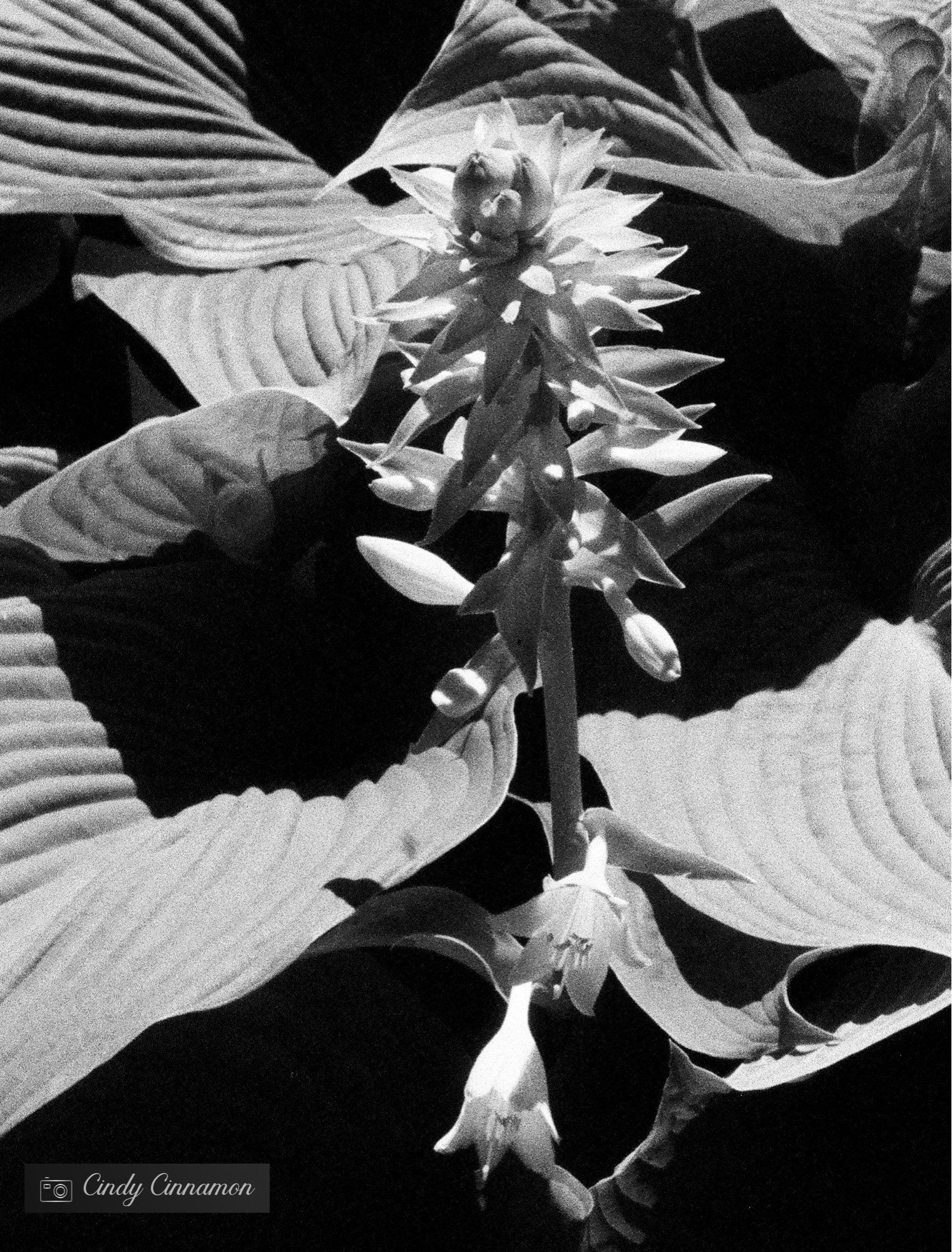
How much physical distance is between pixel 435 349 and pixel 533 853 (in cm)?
66

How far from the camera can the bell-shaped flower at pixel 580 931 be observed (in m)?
0.79

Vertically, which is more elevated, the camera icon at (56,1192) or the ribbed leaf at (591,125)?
the ribbed leaf at (591,125)

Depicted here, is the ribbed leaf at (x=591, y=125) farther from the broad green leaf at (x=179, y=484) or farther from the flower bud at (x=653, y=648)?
the flower bud at (x=653, y=648)

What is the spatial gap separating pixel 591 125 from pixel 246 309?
0.40 m

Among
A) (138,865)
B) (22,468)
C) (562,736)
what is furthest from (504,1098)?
(22,468)

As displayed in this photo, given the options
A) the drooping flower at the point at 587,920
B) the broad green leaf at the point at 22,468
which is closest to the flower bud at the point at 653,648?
the drooping flower at the point at 587,920

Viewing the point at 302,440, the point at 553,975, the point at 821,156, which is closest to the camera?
the point at 553,975

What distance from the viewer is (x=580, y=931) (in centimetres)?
79

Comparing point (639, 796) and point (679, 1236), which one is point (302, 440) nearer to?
point (639, 796)

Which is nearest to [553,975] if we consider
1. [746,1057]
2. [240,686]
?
[746,1057]

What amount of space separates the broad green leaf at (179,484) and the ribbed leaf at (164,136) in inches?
11.7

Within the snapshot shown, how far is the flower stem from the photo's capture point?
83 centimetres

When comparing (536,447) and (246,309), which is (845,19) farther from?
(536,447)

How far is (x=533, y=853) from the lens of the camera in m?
1.24
